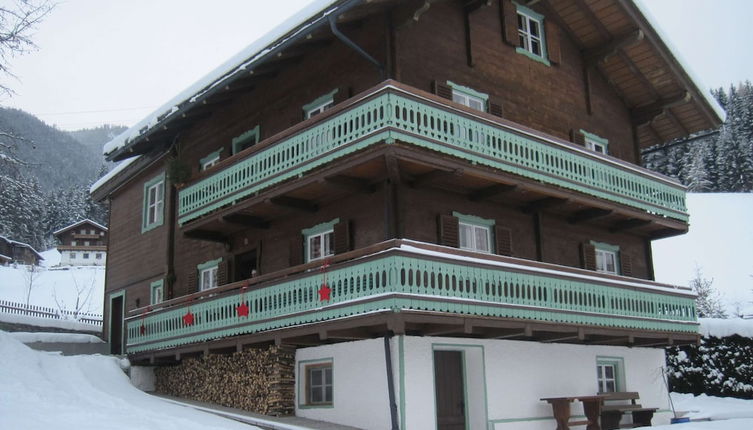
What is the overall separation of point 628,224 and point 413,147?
8.94 m

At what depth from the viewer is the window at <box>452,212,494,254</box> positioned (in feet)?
57.0

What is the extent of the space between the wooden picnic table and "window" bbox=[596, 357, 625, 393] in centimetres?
250

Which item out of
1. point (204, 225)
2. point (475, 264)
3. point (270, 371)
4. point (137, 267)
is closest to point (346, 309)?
point (475, 264)

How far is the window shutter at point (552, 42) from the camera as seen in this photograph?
21297 mm

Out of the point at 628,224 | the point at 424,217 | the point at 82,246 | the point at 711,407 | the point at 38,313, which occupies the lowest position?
the point at 711,407

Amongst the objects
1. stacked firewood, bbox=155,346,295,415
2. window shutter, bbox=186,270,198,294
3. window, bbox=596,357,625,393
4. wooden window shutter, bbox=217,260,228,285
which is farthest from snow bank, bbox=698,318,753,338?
window shutter, bbox=186,270,198,294

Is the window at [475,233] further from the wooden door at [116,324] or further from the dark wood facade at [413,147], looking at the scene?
the wooden door at [116,324]

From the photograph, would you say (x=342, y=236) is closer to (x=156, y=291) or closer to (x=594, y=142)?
(x=594, y=142)

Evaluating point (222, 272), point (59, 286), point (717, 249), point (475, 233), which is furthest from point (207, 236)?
point (717, 249)

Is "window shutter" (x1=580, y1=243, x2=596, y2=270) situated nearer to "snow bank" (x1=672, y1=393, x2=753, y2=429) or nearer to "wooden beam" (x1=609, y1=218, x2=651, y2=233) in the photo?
"wooden beam" (x1=609, y1=218, x2=651, y2=233)

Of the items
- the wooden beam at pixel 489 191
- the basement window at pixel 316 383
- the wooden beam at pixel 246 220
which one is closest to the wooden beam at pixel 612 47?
the wooden beam at pixel 489 191

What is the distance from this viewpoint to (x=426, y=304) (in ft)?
44.6

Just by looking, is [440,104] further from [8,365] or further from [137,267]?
[137,267]

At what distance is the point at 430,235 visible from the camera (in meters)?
16.5
